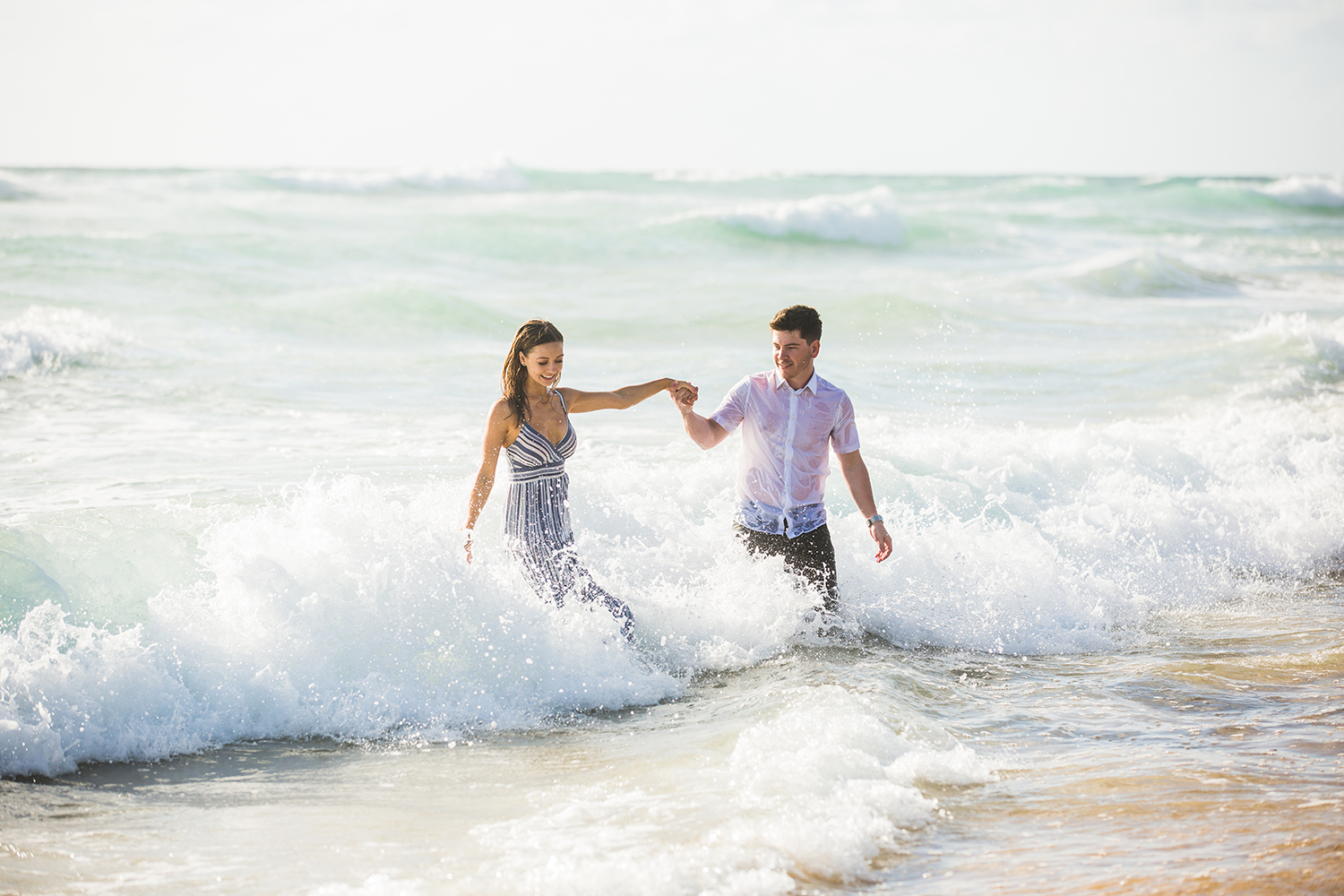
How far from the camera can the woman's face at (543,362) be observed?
16.6ft

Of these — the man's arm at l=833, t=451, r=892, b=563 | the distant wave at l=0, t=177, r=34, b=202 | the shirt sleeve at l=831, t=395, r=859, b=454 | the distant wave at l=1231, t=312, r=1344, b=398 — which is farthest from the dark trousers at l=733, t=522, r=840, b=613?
the distant wave at l=0, t=177, r=34, b=202

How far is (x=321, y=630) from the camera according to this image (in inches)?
211

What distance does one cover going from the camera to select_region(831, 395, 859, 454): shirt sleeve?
5.31 meters

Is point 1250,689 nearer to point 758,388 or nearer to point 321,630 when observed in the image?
point 758,388

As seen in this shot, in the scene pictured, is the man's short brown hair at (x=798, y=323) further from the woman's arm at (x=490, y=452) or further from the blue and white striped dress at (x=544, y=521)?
the woman's arm at (x=490, y=452)

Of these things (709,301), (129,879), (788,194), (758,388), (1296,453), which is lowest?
(129,879)

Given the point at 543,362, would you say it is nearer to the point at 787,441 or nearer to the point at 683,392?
the point at 683,392

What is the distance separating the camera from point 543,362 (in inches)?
200

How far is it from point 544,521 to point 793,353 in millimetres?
1451

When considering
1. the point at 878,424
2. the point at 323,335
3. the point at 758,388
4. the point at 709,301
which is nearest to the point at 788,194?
the point at 709,301

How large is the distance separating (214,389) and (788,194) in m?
35.0

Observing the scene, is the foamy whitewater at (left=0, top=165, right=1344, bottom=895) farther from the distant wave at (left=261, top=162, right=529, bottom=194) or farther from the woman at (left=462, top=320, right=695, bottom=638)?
the distant wave at (left=261, top=162, right=529, bottom=194)

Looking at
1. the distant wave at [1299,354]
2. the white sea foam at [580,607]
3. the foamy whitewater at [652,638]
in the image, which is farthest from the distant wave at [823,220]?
the white sea foam at [580,607]

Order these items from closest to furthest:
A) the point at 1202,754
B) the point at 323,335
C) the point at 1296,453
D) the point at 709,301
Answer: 1. the point at 1202,754
2. the point at 1296,453
3. the point at 323,335
4. the point at 709,301
